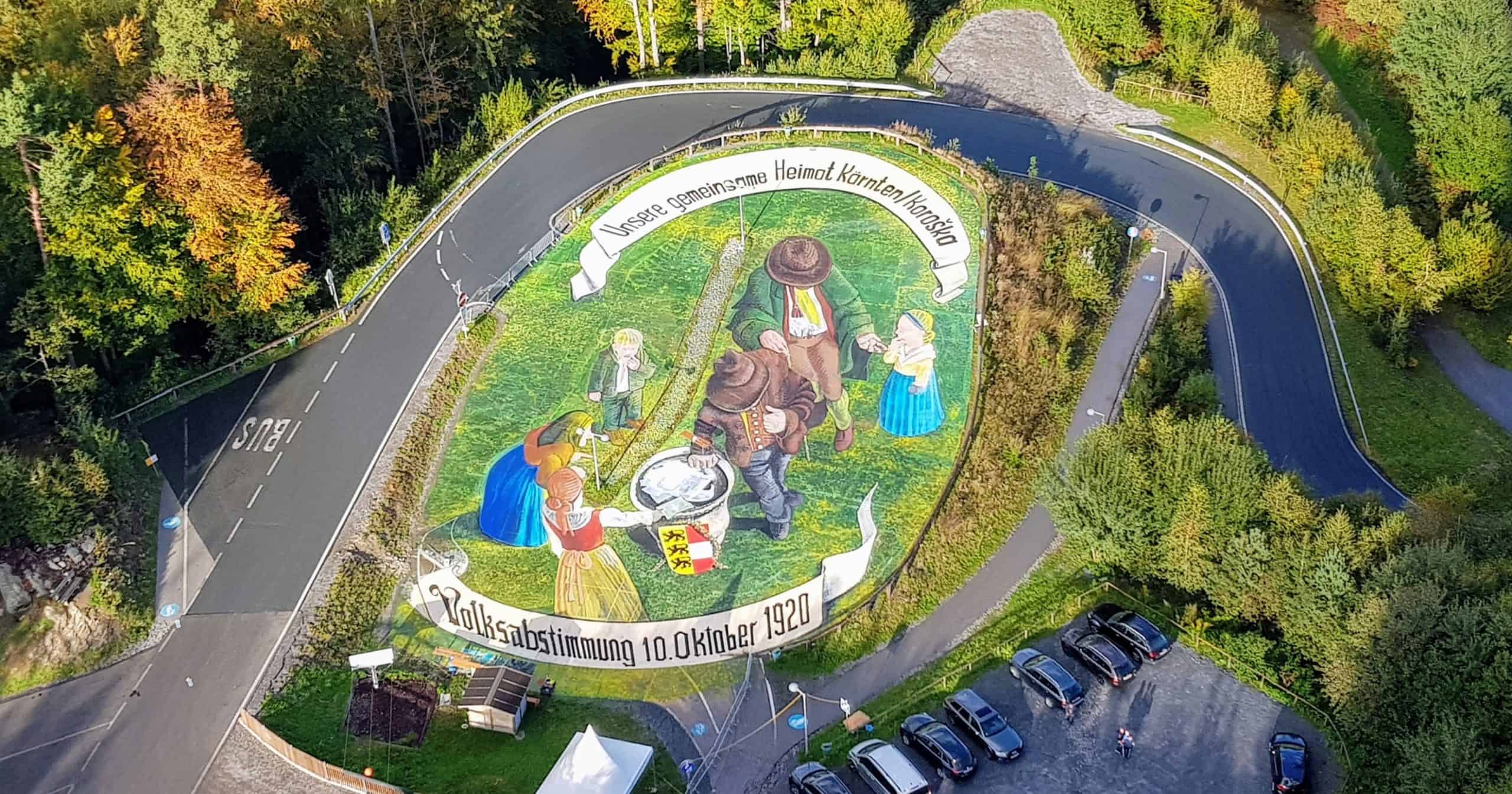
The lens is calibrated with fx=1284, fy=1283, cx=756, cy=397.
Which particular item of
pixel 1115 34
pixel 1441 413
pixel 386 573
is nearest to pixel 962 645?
pixel 386 573

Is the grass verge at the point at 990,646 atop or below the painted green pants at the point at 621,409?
below

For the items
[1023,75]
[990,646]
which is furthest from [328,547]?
[1023,75]

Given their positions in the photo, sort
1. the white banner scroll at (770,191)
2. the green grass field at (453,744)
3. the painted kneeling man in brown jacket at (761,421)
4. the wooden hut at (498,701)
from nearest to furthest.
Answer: the green grass field at (453,744) < the wooden hut at (498,701) < the painted kneeling man in brown jacket at (761,421) < the white banner scroll at (770,191)

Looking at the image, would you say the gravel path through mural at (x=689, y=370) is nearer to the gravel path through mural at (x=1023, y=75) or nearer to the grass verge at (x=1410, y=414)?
the gravel path through mural at (x=1023, y=75)

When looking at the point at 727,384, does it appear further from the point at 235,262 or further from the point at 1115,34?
the point at 1115,34

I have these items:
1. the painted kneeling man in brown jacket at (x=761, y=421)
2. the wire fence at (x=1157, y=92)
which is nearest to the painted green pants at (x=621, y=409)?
the painted kneeling man in brown jacket at (x=761, y=421)

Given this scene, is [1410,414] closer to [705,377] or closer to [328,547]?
[705,377]

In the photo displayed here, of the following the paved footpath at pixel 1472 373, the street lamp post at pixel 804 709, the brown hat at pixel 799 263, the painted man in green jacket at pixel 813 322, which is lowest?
the street lamp post at pixel 804 709
